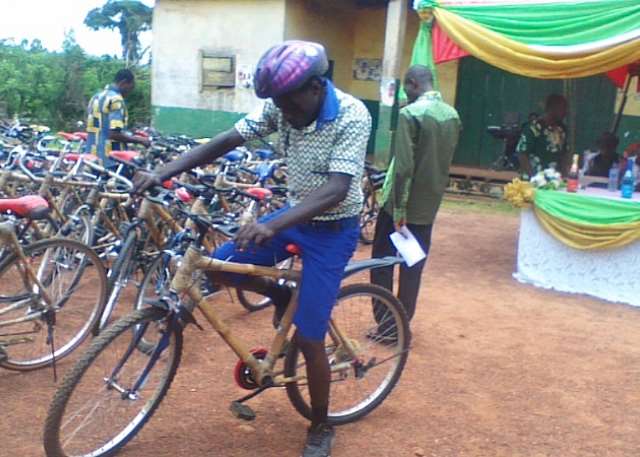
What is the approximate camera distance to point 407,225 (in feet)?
14.4

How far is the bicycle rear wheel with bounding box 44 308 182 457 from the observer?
8.59 ft

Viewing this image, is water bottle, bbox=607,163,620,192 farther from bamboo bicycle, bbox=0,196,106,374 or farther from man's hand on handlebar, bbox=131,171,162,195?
man's hand on handlebar, bbox=131,171,162,195

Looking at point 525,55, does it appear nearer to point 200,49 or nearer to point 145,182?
point 145,182

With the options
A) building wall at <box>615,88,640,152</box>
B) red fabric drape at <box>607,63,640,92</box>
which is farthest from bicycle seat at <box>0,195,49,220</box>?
building wall at <box>615,88,640,152</box>

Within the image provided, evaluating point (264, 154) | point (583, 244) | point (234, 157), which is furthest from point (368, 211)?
point (583, 244)

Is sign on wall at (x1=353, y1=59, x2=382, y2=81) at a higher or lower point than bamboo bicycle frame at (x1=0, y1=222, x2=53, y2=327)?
higher

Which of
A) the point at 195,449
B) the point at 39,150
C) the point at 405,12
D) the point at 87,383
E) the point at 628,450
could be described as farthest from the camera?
the point at 405,12

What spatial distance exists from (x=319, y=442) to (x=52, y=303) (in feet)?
5.28

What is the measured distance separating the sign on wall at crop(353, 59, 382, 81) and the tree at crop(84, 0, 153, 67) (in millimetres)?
9336

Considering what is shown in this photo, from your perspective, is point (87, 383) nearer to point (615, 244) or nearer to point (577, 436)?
point (577, 436)

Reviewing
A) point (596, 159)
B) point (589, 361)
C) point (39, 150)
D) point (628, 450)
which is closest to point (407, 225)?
point (589, 361)

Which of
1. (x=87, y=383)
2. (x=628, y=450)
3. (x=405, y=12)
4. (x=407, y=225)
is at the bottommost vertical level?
(x=628, y=450)

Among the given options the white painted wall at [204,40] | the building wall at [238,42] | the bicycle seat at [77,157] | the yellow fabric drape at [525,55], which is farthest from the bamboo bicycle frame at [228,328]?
the white painted wall at [204,40]

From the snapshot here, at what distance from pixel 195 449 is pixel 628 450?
209 cm
